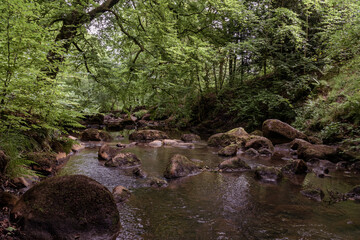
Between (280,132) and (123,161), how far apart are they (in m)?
7.90

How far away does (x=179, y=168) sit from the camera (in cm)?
673

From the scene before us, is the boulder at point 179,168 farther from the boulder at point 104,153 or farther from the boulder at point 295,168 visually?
the boulder at point 295,168

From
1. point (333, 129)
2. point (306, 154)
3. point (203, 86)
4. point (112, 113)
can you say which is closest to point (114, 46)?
point (306, 154)

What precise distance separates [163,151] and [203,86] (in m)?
11.0

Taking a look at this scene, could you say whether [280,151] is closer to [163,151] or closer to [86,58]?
[163,151]

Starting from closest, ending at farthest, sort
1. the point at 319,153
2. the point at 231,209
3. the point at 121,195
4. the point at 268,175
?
1. the point at 231,209
2. the point at 121,195
3. the point at 268,175
4. the point at 319,153

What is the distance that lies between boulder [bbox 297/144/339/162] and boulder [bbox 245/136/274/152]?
164cm

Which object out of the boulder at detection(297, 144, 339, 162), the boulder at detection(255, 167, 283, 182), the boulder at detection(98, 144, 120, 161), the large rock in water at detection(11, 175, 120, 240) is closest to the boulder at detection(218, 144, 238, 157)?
the boulder at detection(297, 144, 339, 162)

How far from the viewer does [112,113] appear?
26.9 metres

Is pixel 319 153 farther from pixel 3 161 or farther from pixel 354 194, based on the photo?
pixel 3 161

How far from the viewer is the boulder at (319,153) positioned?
8336 millimetres

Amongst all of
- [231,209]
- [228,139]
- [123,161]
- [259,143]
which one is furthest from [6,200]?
[228,139]

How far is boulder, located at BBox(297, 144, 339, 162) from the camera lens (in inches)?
328

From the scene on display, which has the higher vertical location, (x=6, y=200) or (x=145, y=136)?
(x=145, y=136)
